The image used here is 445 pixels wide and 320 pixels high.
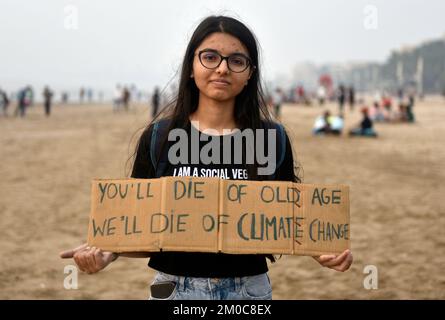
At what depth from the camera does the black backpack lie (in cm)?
229

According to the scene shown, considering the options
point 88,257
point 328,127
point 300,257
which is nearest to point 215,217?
point 88,257

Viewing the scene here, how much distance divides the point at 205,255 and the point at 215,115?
0.61m

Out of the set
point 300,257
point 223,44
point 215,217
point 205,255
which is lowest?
point 300,257

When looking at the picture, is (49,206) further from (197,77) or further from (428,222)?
(197,77)

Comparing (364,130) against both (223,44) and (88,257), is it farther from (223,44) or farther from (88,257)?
(88,257)

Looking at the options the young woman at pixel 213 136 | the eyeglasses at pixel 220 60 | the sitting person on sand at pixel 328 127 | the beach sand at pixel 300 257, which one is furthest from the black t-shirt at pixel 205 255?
the sitting person on sand at pixel 328 127

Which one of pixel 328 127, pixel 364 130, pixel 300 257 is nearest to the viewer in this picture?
pixel 300 257

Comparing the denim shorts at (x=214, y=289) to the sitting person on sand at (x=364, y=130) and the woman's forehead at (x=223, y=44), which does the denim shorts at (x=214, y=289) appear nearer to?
the woman's forehead at (x=223, y=44)

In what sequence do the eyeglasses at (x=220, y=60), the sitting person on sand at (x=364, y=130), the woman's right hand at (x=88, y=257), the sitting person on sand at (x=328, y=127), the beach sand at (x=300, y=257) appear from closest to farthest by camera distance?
the woman's right hand at (x=88, y=257) < the eyeglasses at (x=220, y=60) < the beach sand at (x=300, y=257) < the sitting person on sand at (x=364, y=130) < the sitting person on sand at (x=328, y=127)

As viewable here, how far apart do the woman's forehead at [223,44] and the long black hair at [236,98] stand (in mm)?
16

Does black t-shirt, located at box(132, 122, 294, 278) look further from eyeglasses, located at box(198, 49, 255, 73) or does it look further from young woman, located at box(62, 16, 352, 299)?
eyeglasses, located at box(198, 49, 255, 73)

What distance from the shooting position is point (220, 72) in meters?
2.23

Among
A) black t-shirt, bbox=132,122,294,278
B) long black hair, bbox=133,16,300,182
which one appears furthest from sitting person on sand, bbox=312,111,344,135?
black t-shirt, bbox=132,122,294,278

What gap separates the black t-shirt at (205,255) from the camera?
2184 millimetres
